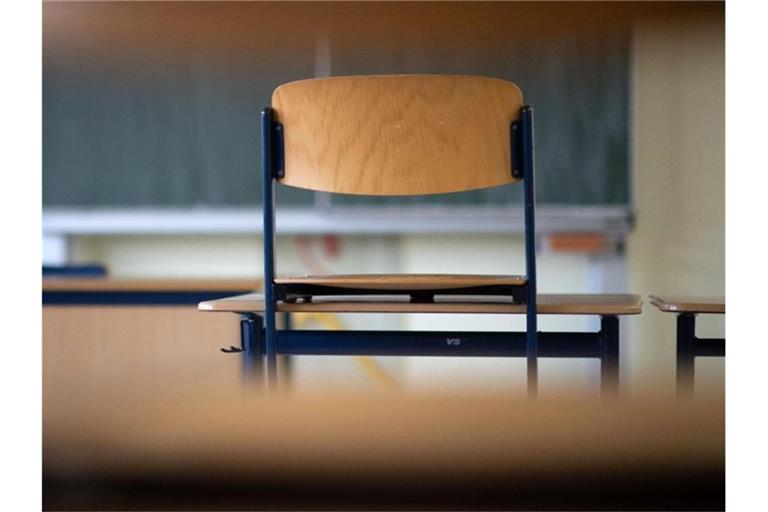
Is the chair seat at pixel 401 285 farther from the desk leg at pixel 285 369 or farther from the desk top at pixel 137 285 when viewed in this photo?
the desk top at pixel 137 285

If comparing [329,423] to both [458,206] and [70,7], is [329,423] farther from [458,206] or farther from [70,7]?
[70,7]

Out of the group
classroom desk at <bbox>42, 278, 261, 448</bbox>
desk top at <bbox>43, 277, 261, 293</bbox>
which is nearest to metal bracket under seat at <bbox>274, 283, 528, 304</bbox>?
classroom desk at <bbox>42, 278, 261, 448</bbox>

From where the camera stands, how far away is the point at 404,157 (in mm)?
→ 1353

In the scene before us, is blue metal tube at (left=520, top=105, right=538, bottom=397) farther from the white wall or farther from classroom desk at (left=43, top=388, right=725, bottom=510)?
the white wall

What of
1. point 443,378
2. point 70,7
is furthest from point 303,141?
point 70,7

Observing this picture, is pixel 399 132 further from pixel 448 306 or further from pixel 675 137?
pixel 675 137

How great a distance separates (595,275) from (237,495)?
3.70 meters

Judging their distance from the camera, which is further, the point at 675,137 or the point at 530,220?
the point at 675,137

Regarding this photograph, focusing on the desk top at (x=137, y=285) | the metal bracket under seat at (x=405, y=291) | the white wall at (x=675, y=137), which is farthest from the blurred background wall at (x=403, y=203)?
the metal bracket under seat at (x=405, y=291)

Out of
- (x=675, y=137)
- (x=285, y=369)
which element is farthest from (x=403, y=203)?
(x=285, y=369)

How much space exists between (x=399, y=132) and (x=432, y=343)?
35cm

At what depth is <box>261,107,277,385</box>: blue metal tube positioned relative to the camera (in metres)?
1.36

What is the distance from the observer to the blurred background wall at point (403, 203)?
12.4 feet

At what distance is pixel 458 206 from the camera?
3.81 m
